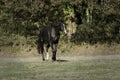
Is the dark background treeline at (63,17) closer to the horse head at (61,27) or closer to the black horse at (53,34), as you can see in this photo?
the black horse at (53,34)

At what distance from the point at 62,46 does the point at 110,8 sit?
4.97m

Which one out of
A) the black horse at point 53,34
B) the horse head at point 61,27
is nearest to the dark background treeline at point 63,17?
the black horse at point 53,34

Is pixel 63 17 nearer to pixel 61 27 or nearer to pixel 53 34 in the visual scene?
pixel 53 34

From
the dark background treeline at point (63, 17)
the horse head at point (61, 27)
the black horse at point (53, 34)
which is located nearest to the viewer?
the horse head at point (61, 27)

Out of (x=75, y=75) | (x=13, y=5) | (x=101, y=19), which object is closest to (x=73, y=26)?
(x=101, y=19)

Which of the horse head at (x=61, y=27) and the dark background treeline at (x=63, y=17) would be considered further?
the dark background treeline at (x=63, y=17)

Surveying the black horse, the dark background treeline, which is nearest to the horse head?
the black horse

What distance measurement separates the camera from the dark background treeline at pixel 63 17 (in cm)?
3578

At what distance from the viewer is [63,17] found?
36844mm

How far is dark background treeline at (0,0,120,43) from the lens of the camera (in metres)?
35.8

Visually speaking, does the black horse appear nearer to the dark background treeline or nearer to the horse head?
the horse head

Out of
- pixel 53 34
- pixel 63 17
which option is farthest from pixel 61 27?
pixel 63 17

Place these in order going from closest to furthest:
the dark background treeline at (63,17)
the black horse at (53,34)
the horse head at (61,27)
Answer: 1. the horse head at (61,27)
2. the black horse at (53,34)
3. the dark background treeline at (63,17)

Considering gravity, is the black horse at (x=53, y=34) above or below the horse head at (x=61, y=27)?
below
